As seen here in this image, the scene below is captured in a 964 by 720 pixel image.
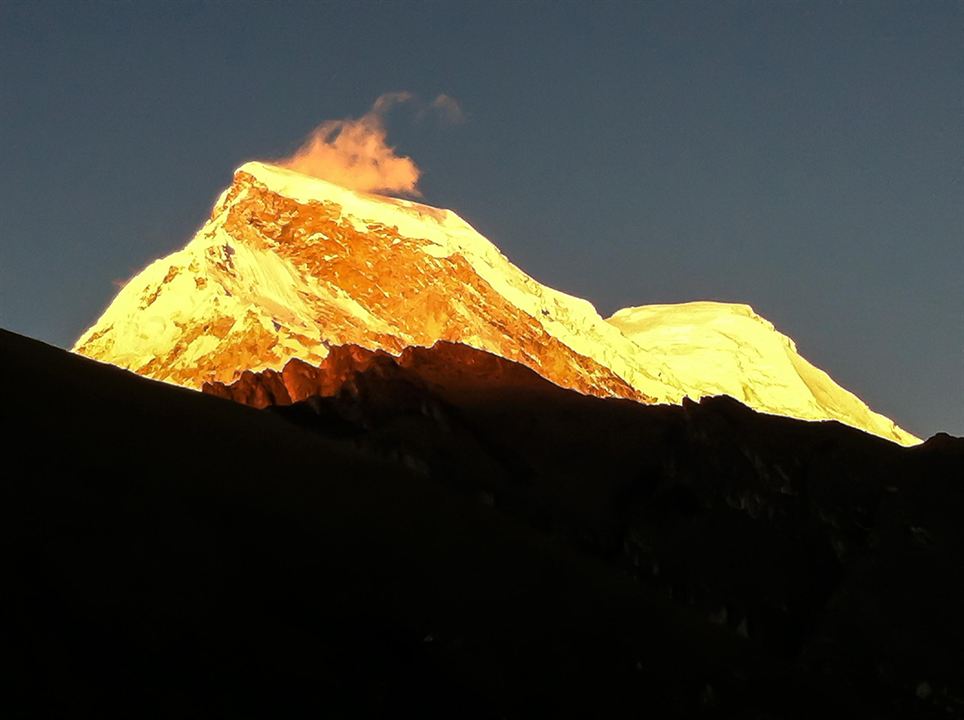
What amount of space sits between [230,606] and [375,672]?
9.83m

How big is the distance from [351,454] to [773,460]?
48.4m

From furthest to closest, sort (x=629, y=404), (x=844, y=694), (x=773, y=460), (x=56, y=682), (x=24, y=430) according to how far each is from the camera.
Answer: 1. (x=629, y=404)
2. (x=773, y=460)
3. (x=844, y=694)
4. (x=24, y=430)
5. (x=56, y=682)

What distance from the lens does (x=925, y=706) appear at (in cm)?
13438

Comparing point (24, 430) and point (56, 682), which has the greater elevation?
point (24, 430)

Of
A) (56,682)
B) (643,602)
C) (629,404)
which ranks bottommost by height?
(56,682)

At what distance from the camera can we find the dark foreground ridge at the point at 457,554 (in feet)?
323

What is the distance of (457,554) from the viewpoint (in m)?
130

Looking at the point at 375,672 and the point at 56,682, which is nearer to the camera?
the point at 56,682

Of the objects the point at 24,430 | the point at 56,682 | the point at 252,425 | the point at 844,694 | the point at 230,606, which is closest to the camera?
the point at 56,682

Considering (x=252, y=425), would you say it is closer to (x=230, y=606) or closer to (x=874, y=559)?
(x=230, y=606)

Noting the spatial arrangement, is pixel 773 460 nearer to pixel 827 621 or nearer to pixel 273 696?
pixel 827 621

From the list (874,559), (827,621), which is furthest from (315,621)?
(874,559)

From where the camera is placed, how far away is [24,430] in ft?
368

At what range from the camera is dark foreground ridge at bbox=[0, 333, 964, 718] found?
98562mm
